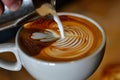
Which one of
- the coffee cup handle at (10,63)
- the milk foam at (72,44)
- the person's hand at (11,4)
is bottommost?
the coffee cup handle at (10,63)

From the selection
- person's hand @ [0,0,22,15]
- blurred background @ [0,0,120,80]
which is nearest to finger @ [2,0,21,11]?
person's hand @ [0,0,22,15]

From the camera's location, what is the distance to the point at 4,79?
551mm

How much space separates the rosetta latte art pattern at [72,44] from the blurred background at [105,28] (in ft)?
0.36

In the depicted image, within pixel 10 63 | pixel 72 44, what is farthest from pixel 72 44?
pixel 10 63

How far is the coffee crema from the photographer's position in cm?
42

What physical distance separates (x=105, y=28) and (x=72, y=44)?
24 centimetres

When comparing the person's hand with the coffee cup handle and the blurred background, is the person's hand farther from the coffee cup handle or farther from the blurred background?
the blurred background

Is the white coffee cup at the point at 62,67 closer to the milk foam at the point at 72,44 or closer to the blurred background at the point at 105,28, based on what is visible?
the milk foam at the point at 72,44

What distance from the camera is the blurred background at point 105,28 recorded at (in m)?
0.55

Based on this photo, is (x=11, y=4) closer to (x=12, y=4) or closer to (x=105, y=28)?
(x=12, y=4)

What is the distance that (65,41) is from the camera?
0.44m

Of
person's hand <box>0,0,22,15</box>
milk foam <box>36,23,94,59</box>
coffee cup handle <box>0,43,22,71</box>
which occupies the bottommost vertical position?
coffee cup handle <box>0,43,22,71</box>

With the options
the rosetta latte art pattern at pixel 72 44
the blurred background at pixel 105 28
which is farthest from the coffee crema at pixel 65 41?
the blurred background at pixel 105 28

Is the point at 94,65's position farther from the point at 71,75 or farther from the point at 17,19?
the point at 17,19
